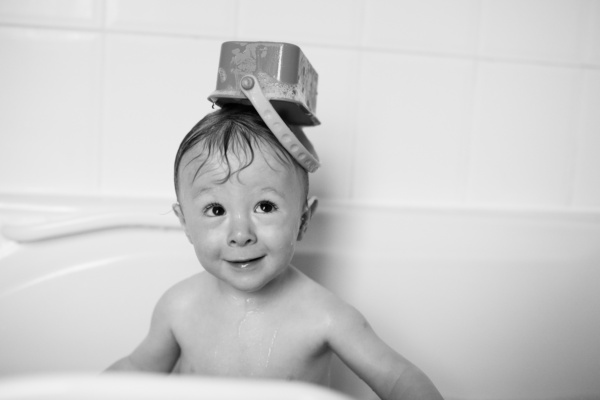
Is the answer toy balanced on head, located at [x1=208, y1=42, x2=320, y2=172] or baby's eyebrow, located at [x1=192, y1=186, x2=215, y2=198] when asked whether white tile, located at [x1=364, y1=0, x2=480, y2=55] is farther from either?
baby's eyebrow, located at [x1=192, y1=186, x2=215, y2=198]

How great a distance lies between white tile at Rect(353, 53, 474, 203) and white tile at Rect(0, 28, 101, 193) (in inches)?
21.4

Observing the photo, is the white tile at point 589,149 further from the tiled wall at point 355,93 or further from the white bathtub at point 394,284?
the white bathtub at point 394,284

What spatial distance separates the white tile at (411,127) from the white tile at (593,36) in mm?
262

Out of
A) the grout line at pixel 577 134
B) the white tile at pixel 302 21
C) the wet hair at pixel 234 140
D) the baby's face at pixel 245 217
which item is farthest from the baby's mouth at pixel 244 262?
the grout line at pixel 577 134

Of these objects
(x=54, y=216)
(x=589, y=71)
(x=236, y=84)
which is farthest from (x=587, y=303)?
(x=54, y=216)

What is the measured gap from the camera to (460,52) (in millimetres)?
1232

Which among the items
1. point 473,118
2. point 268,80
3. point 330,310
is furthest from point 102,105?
point 473,118

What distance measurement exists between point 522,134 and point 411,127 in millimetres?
247

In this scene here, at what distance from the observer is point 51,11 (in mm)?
1147

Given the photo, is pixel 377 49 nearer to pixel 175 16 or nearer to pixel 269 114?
pixel 175 16

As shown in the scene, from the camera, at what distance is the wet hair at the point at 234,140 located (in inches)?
30.4

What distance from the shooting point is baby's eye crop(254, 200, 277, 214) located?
2.60 feet

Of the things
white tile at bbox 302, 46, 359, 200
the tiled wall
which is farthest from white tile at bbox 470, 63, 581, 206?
white tile at bbox 302, 46, 359, 200

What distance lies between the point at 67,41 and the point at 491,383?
1.06 metres
